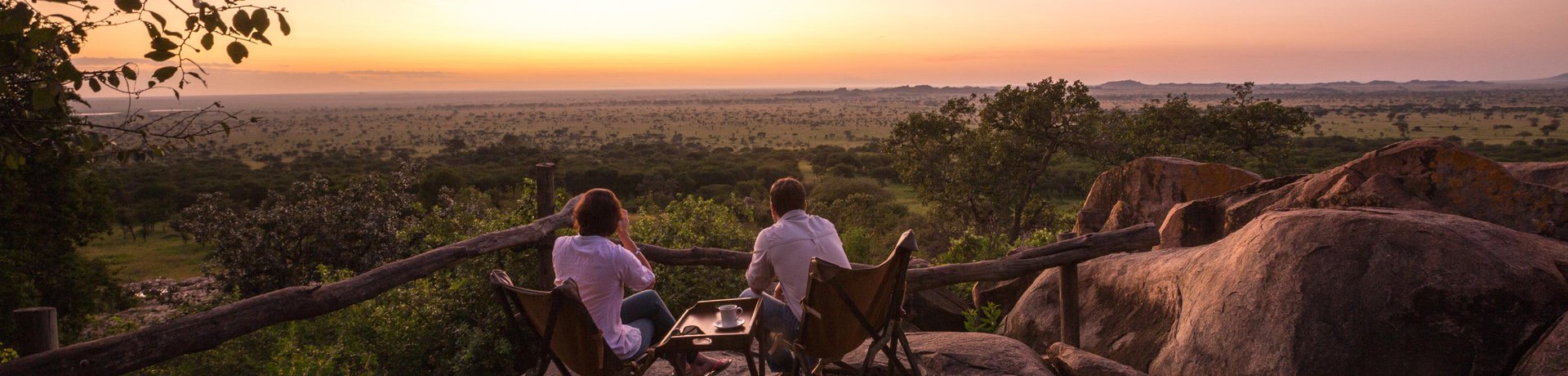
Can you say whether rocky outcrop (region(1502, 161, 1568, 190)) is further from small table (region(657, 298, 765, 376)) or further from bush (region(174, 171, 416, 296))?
bush (region(174, 171, 416, 296))

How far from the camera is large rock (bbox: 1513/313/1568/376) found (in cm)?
392

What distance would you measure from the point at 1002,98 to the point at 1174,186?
1167 cm

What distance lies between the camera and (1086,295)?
22.9ft

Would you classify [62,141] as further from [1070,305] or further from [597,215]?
[1070,305]

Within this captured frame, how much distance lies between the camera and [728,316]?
466cm

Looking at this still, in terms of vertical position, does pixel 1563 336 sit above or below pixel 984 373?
above

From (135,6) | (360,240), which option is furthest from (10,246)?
(135,6)

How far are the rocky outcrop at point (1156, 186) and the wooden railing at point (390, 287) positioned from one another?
4.12 metres

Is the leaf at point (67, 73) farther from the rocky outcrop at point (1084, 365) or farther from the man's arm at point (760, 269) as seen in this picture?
the rocky outcrop at point (1084, 365)

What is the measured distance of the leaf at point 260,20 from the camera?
9.87 ft

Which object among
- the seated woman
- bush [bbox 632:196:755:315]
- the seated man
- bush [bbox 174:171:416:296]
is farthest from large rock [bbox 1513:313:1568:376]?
bush [bbox 174:171:416:296]

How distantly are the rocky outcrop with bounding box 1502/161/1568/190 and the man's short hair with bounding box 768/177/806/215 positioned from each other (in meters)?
6.26

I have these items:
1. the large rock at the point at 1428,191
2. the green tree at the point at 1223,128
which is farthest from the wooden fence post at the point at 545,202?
the green tree at the point at 1223,128

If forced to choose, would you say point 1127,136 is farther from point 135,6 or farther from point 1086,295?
point 135,6
